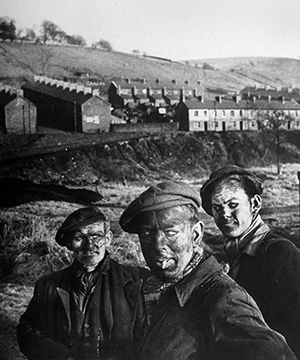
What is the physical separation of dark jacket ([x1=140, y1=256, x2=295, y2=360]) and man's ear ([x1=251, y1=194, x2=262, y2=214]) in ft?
1.07

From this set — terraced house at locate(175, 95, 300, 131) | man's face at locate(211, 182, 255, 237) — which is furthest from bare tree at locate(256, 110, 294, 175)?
man's face at locate(211, 182, 255, 237)

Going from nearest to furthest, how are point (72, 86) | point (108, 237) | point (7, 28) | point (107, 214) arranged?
point (108, 237)
point (107, 214)
point (7, 28)
point (72, 86)

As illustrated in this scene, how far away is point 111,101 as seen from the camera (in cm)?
180

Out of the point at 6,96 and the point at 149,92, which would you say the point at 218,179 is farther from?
the point at 6,96

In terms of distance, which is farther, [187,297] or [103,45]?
[103,45]

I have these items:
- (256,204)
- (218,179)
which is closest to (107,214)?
(218,179)

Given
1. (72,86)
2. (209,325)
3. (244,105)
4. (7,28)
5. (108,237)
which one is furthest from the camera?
(244,105)

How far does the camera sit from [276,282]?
56.4 inches

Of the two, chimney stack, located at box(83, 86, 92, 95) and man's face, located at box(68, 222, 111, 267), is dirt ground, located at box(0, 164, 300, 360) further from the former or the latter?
chimney stack, located at box(83, 86, 92, 95)

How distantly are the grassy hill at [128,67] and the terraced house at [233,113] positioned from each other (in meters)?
0.11

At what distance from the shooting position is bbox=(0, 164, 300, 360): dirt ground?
1.56m

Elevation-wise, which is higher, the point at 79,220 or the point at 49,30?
the point at 49,30

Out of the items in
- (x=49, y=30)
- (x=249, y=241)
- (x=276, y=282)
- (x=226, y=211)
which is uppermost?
(x=49, y=30)

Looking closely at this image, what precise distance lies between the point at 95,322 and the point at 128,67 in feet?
3.54
